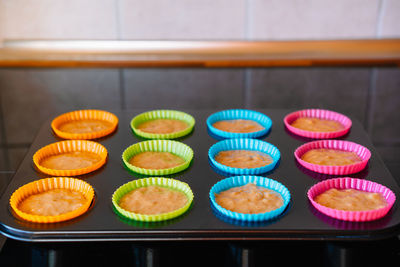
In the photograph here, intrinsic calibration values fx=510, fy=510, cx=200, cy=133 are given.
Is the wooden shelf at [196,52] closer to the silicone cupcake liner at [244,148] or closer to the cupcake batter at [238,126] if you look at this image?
the cupcake batter at [238,126]

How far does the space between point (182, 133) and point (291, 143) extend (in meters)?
0.32

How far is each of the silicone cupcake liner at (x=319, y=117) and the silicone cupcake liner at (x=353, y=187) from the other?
26 centimetres

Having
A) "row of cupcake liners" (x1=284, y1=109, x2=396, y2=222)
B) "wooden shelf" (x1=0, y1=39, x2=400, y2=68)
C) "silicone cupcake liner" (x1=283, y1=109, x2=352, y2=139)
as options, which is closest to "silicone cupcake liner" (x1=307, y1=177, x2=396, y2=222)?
"row of cupcake liners" (x1=284, y1=109, x2=396, y2=222)

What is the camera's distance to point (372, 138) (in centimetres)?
153

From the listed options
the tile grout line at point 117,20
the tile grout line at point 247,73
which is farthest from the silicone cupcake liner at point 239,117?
the tile grout line at point 117,20

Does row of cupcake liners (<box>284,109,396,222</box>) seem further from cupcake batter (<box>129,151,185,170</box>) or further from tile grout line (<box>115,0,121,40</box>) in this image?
tile grout line (<box>115,0,121,40</box>)

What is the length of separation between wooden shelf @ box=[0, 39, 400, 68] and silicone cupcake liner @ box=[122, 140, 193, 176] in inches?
28.4

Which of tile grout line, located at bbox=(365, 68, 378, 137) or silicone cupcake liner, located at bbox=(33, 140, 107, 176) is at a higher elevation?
tile grout line, located at bbox=(365, 68, 378, 137)

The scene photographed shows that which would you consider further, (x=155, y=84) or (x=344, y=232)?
(x=155, y=84)

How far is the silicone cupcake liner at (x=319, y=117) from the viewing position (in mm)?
1485

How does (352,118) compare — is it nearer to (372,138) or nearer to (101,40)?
(372,138)

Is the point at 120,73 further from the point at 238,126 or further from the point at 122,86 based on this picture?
the point at 238,126

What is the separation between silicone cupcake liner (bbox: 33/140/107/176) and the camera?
4.20 ft

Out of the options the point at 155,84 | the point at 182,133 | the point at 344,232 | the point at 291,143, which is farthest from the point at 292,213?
the point at 155,84
